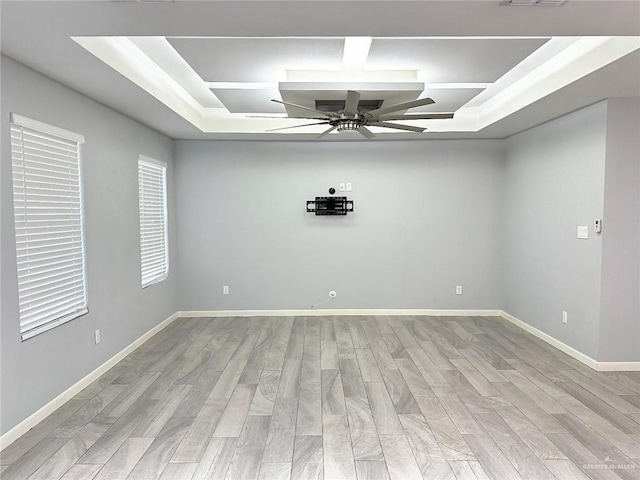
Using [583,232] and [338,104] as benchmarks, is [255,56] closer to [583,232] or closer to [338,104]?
[338,104]

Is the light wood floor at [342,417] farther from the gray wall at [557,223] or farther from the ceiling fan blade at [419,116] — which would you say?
the ceiling fan blade at [419,116]

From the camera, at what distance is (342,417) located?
280 centimetres

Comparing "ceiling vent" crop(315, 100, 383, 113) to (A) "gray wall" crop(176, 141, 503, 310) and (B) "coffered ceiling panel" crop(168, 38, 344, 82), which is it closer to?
(B) "coffered ceiling panel" crop(168, 38, 344, 82)

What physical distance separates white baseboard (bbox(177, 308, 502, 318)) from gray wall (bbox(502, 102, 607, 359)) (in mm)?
528

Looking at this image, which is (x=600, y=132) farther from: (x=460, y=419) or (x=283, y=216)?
(x=283, y=216)

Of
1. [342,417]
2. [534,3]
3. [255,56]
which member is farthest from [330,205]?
[534,3]

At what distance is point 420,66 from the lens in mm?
3363

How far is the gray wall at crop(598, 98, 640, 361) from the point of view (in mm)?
3555

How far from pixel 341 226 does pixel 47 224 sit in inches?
140

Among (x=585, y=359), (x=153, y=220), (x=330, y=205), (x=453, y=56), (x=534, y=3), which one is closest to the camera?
(x=534, y=3)

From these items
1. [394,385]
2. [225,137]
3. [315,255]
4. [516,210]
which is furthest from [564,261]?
[225,137]

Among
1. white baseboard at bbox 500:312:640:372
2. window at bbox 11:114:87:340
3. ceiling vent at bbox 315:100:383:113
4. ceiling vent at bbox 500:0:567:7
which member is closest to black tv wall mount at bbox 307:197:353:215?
ceiling vent at bbox 315:100:383:113

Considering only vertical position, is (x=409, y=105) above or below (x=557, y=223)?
above

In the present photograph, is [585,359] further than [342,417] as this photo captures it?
Yes
